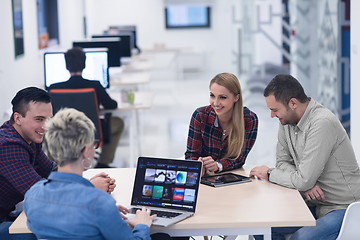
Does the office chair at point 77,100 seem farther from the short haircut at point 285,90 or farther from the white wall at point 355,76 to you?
the short haircut at point 285,90

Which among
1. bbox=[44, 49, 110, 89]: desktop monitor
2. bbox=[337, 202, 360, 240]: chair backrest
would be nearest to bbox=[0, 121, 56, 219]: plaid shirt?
bbox=[337, 202, 360, 240]: chair backrest

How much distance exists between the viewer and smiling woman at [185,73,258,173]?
144 inches

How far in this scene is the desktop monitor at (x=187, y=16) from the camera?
52.1 feet

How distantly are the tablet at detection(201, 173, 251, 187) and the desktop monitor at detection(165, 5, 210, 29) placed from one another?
41.7 ft

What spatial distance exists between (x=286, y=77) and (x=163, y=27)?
505 inches

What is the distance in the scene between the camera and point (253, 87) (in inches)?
443

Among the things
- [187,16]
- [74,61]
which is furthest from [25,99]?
[187,16]

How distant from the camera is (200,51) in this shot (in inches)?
622

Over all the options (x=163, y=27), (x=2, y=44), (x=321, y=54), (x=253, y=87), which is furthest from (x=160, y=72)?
(x=2, y=44)

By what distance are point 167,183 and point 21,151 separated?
2.32ft

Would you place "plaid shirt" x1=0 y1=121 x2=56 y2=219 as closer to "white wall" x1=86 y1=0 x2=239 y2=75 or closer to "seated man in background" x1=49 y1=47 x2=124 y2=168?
"seated man in background" x1=49 y1=47 x2=124 y2=168

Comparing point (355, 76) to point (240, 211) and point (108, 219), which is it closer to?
point (240, 211)

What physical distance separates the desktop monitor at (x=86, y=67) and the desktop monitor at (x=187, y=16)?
31.0 ft

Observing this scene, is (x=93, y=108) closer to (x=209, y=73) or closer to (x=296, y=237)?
(x=296, y=237)
